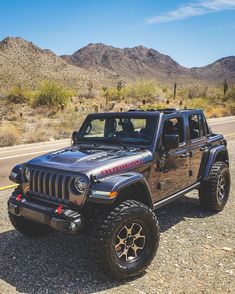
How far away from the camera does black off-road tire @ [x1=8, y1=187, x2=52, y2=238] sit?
5.40 meters

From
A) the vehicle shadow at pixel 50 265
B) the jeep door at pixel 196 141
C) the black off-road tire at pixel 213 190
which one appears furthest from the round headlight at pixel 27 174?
the black off-road tire at pixel 213 190

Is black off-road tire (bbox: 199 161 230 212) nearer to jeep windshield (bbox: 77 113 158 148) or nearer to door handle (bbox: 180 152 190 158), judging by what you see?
door handle (bbox: 180 152 190 158)

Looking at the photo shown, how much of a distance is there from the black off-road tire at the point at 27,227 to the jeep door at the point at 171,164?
1.72 meters

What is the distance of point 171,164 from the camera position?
5633 mm

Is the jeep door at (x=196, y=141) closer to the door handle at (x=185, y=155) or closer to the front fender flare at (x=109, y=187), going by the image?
the door handle at (x=185, y=155)

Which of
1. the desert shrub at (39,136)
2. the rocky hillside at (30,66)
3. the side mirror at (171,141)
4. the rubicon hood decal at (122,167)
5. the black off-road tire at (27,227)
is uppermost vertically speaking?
the rocky hillside at (30,66)

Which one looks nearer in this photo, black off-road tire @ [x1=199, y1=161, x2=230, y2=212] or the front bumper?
the front bumper

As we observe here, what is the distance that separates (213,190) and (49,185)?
3141mm

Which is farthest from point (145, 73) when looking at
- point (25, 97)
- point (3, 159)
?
point (3, 159)

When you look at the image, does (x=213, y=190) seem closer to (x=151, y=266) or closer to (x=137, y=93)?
(x=151, y=266)

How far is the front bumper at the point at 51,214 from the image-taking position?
423cm

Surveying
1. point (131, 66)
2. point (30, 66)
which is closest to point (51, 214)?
point (30, 66)

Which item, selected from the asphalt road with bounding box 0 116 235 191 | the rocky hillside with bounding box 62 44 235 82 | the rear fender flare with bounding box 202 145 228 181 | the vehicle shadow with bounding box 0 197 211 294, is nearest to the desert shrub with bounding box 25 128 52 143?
the asphalt road with bounding box 0 116 235 191

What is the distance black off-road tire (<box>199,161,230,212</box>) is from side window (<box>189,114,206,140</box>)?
61 cm
